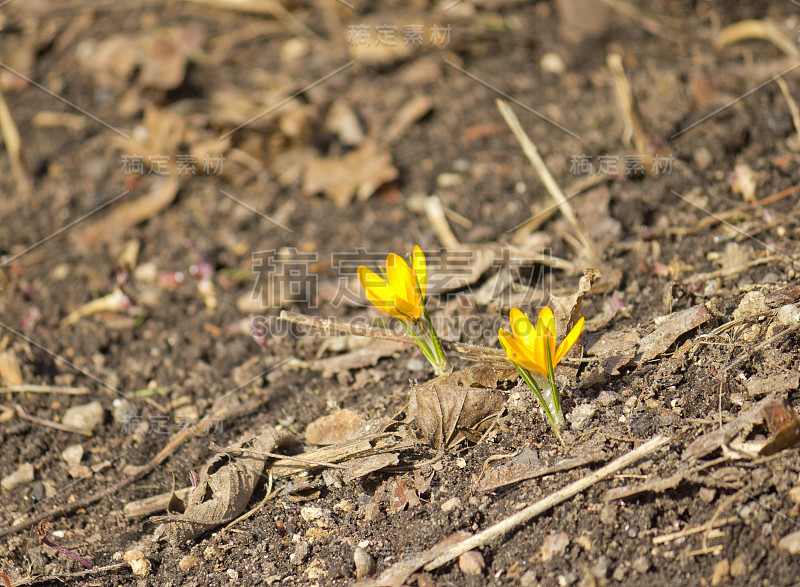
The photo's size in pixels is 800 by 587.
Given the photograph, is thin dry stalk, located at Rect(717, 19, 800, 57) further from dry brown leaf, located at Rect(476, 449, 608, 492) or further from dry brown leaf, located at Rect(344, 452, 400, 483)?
dry brown leaf, located at Rect(344, 452, 400, 483)

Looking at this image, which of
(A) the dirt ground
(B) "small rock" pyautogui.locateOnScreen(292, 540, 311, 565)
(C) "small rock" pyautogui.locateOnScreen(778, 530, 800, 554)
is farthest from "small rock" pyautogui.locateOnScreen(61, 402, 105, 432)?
(C) "small rock" pyautogui.locateOnScreen(778, 530, 800, 554)

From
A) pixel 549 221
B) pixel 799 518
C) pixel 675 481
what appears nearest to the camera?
pixel 799 518

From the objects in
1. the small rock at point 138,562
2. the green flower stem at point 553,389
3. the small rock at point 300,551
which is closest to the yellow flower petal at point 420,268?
the green flower stem at point 553,389

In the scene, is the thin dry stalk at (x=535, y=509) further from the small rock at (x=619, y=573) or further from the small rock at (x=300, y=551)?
the small rock at (x=300, y=551)

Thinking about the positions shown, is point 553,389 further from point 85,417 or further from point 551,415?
point 85,417

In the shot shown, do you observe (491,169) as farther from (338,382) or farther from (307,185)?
(338,382)

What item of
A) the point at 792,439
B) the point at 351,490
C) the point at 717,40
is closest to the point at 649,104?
the point at 717,40
